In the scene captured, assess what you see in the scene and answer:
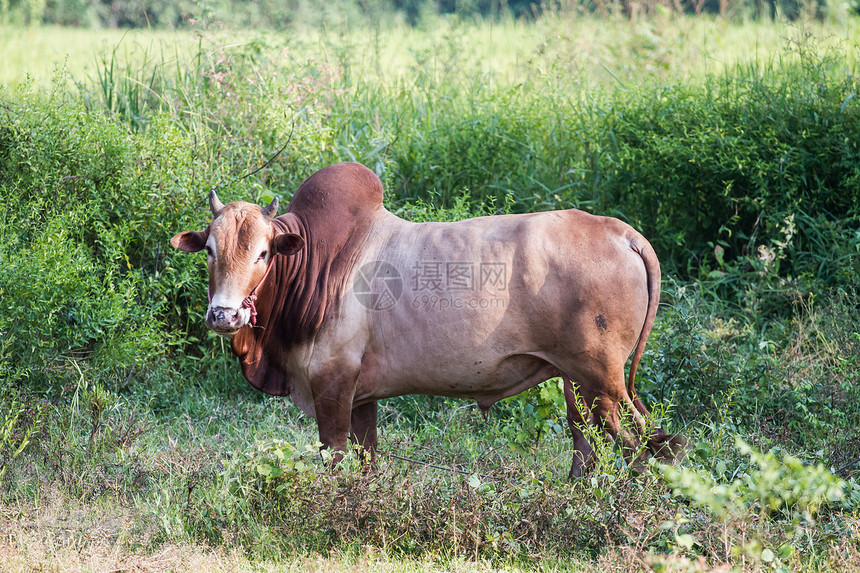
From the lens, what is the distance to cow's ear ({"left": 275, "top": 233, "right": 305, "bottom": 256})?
384 cm

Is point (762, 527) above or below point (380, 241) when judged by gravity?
below

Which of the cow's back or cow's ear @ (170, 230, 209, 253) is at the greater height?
cow's ear @ (170, 230, 209, 253)

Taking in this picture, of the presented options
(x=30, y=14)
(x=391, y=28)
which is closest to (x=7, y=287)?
(x=391, y=28)

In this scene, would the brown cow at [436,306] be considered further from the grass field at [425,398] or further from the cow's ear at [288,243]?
the grass field at [425,398]

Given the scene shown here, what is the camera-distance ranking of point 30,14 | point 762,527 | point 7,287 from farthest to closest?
point 30,14
point 7,287
point 762,527

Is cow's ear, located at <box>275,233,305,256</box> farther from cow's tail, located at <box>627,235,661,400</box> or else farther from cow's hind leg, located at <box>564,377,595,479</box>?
cow's tail, located at <box>627,235,661,400</box>

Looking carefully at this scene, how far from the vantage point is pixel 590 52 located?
378 inches

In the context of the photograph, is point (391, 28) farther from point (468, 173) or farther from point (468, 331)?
point (468, 331)

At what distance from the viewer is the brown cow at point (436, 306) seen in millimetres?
3805

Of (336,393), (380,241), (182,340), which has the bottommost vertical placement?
(182,340)

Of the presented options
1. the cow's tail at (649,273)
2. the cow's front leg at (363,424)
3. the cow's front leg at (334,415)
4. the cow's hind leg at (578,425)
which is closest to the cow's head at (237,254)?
the cow's front leg at (334,415)

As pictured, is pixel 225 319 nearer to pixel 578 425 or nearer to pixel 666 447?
pixel 578 425

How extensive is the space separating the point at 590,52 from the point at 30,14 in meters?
12.1

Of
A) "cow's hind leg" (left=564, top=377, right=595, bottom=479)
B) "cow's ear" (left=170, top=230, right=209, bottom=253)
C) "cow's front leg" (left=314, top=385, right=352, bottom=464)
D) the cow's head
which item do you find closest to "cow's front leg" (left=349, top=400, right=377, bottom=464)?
"cow's front leg" (left=314, top=385, right=352, bottom=464)
